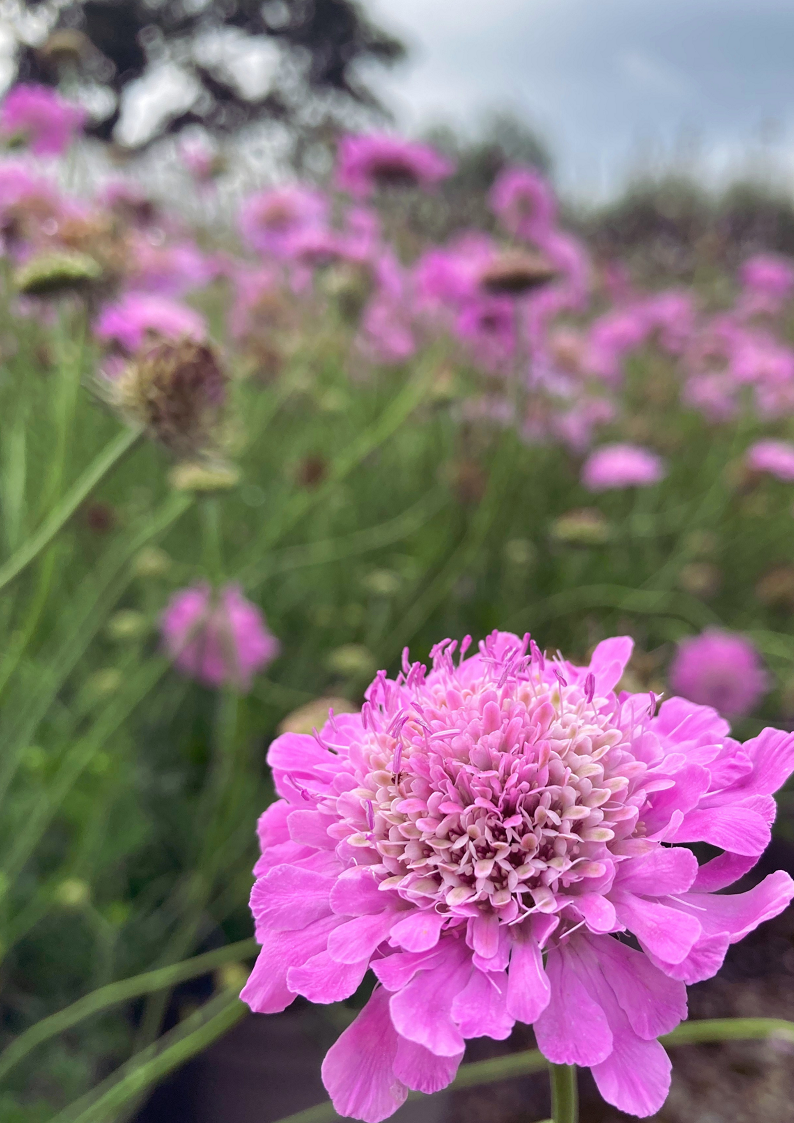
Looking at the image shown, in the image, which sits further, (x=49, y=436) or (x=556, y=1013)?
(x=49, y=436)

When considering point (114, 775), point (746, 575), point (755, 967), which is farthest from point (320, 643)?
point (746, 575)

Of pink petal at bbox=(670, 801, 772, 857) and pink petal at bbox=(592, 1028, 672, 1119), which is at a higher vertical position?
pink petal at bbox=(670, 801, 772, 857)

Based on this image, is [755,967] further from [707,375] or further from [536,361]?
[707,375]

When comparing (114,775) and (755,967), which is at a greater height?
(114,775)

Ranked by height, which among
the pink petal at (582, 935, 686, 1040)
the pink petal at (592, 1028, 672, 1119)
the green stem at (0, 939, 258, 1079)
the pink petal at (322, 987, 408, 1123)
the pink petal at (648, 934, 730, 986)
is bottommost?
the green stem at (0, 939, 258, 1079)

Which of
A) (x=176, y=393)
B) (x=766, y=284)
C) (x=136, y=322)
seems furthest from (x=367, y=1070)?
(x=766, y=284)

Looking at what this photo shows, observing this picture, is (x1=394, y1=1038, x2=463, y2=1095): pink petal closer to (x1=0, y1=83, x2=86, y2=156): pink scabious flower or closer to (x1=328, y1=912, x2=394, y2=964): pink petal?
(x1=328, y1=912, x2=394, y2=964): pink petal

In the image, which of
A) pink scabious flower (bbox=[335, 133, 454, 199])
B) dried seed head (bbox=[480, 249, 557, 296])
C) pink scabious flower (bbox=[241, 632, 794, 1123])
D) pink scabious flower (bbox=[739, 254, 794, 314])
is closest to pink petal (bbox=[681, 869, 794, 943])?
pink scabious flower (bbox=[241, 632, 794, 1123])

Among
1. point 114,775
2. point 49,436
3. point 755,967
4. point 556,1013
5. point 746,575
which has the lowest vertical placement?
point 755,967

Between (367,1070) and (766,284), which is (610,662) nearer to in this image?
(367,1070)
